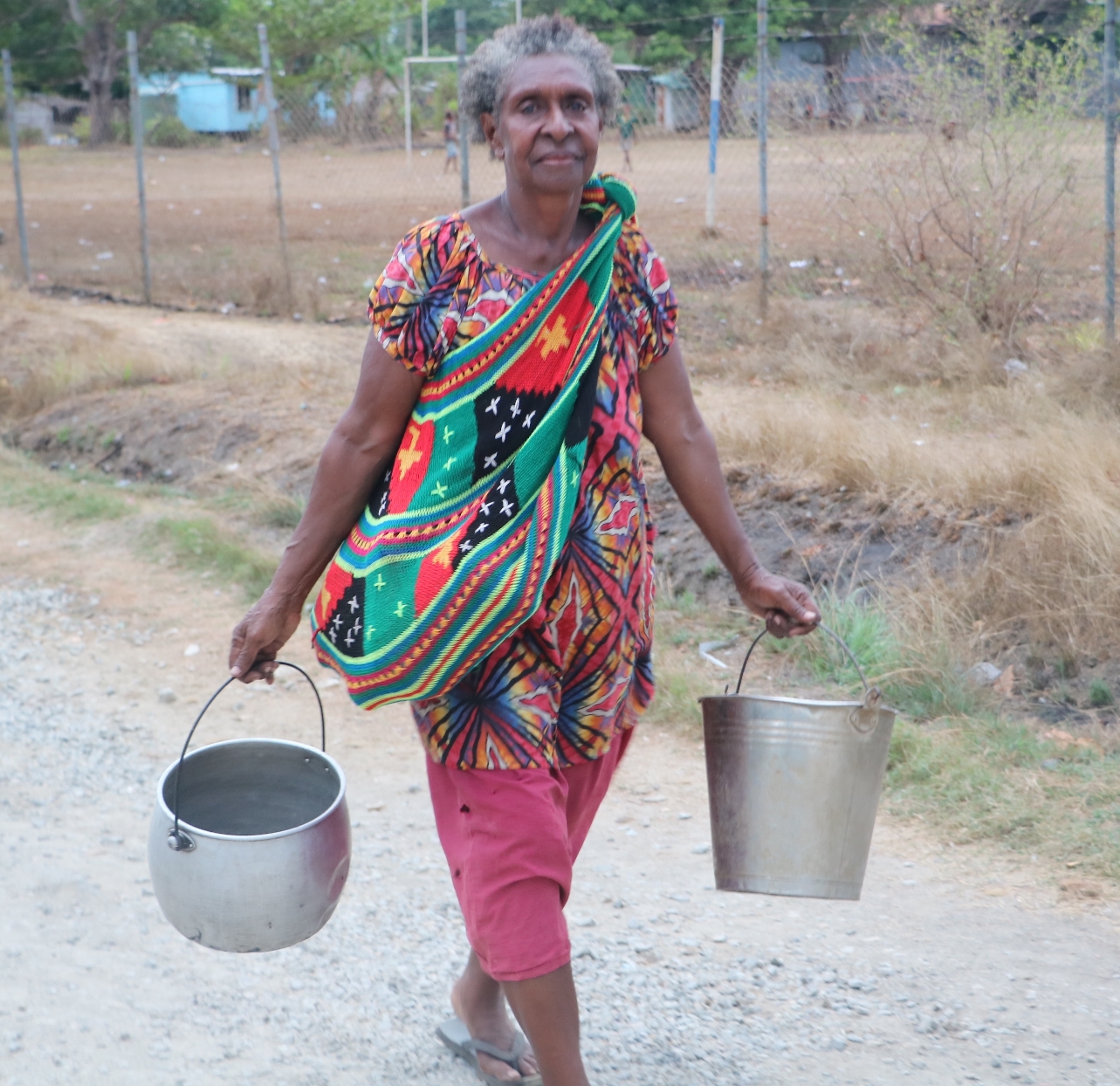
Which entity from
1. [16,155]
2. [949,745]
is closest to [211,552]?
[949,745]

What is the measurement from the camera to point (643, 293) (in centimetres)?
206

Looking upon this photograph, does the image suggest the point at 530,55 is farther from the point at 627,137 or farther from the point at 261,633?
the point at 627,137

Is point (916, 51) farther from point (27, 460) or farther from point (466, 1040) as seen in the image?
point (466, 1040)

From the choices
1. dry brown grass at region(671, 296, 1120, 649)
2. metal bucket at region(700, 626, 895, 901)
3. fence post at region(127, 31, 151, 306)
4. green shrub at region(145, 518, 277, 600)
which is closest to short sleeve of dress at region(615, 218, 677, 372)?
metal bucket at region(700, 626, 895, 901)

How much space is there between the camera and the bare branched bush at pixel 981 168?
720cm

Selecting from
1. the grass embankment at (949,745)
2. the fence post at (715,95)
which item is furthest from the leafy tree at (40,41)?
the grass embankment at (949,745)

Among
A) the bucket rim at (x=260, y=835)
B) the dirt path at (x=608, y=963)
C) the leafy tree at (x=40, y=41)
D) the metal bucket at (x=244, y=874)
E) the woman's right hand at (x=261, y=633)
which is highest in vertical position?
the leafy tree at (x=40, y=41)

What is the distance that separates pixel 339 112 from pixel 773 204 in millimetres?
5235

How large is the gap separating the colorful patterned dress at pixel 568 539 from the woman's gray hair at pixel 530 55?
0.66ft

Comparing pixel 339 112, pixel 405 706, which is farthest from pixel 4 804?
pixel 339 112

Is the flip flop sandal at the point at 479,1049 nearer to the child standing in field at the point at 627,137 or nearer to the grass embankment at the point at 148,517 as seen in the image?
the grass embankment at the point at 148,517

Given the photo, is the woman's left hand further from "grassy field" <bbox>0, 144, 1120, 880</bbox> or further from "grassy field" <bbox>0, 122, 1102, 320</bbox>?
"grassy field" <bbox>0, 122, 1102, 320</bbox>

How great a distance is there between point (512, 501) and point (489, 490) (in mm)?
40

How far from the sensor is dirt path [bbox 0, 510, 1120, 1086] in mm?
2436
